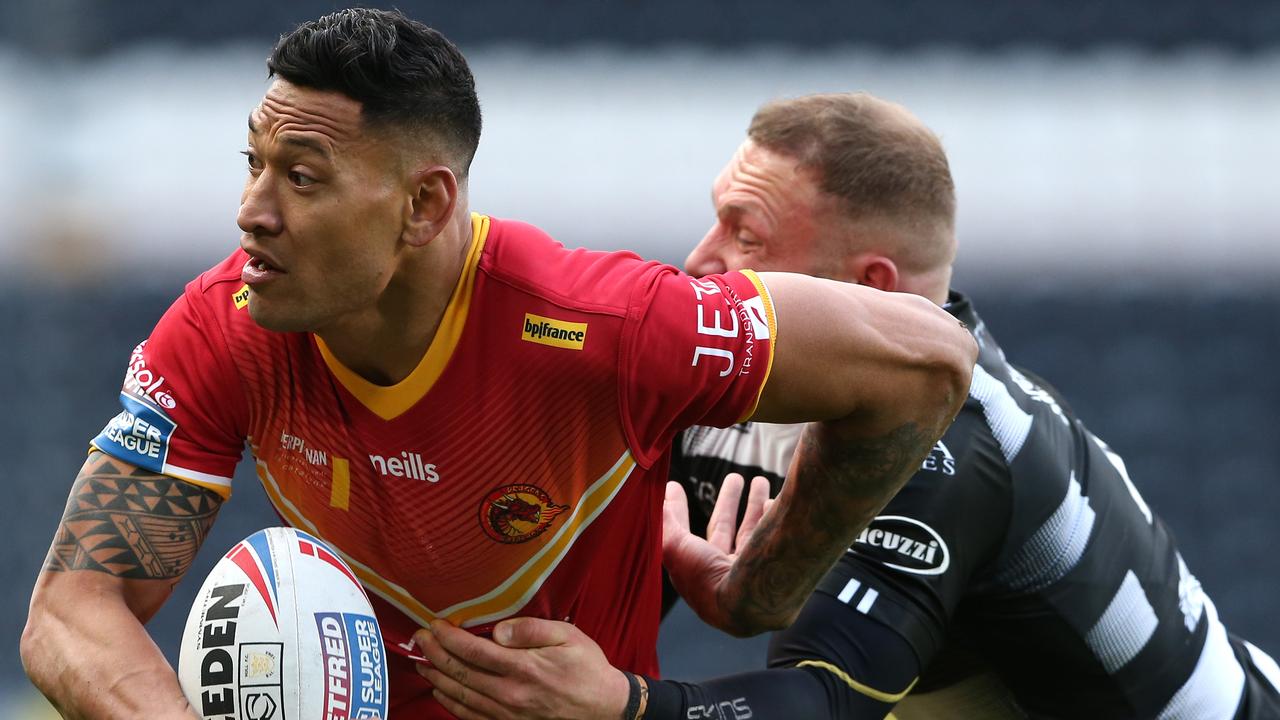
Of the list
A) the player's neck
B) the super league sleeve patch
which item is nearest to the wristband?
the player's neck

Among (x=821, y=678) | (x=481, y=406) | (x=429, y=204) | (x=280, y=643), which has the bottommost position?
(x=821, y=678)

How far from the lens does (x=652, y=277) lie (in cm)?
299

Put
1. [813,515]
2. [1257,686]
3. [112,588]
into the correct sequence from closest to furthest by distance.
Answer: [112,588], [813,515], [1257,686]

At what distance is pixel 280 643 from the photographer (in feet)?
8.80

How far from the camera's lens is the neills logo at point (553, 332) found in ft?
9.58

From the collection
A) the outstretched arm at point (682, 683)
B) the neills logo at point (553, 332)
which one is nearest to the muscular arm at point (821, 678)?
the outstretched arm at point (682, 683)

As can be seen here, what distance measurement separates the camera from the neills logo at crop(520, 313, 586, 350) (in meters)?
2.92

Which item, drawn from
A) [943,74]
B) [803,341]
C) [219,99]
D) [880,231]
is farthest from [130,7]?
[803,341]

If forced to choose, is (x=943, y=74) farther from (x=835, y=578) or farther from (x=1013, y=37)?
(x=835, y=578)

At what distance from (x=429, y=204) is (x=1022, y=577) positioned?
1.79 meters

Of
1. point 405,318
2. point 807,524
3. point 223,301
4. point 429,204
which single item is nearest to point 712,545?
point 807,524

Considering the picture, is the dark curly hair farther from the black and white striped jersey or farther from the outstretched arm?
the black and white striped jersey

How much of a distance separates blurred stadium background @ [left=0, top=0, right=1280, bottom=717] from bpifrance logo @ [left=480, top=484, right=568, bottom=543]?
6938 millimetres

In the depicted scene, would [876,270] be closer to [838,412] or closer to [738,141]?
[838,412]
